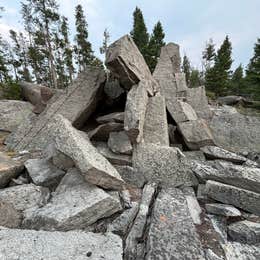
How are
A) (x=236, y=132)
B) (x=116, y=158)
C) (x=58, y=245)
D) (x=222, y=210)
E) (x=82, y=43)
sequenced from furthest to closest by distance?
(x=82, y=43) → (x=236, y=132) → (x=116, y=158) → (x=222, y=210) → (x=58, y=245)

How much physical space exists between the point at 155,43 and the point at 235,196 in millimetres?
18853

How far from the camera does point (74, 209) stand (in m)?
1.80

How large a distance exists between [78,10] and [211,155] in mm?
19200

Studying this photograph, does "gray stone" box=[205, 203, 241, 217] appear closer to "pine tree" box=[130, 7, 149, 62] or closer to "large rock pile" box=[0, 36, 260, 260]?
"large rock pile" box=[0, 36, 260, 260]

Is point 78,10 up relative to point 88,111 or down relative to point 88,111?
up

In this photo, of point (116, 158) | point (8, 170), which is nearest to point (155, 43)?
point (116, 158)

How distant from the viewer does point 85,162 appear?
6.71 ft

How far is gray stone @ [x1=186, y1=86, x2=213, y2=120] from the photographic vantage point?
16.4 feet

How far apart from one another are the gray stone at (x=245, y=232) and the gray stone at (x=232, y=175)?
0.53 meters

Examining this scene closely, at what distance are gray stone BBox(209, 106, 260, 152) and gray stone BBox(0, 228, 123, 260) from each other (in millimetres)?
3237

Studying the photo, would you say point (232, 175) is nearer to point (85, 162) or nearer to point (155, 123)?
point (155, 123)

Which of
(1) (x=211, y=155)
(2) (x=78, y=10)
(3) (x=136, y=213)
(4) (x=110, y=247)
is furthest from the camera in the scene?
(2) (x=78, y=10)

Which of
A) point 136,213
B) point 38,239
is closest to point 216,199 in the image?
point 136,213

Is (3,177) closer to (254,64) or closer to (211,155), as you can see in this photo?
(211,155)
